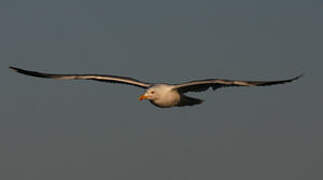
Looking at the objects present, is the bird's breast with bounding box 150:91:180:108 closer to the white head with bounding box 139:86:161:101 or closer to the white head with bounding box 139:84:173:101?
the white head with bounding box 139:84:173:101

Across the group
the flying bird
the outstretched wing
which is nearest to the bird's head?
the flying bird

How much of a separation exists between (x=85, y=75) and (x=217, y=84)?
263 inches

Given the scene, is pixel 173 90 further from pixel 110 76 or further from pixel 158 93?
pixel 110 76

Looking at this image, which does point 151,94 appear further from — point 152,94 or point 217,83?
point 217,83

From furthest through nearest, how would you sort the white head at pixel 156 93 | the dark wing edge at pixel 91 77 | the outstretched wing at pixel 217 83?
Answer: the dark wing edge at pixel 91 77, the white head at pixel 156 93, the outstretched wing at pixel 217 83

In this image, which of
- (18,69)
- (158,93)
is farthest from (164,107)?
(18,69)

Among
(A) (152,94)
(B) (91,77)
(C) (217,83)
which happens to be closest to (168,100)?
(A) (152,94)

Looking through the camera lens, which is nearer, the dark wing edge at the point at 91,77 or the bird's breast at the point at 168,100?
the bird's breast at the point at 168,100

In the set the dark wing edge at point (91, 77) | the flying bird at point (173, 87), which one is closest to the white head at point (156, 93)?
the flying bird at point (173, 87)

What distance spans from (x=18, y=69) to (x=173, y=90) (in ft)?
25.5

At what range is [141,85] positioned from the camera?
29.9 meters

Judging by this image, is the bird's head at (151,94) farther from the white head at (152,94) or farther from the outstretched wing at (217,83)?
the outstretched wing at (217,83)

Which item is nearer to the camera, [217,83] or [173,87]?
[217,83]

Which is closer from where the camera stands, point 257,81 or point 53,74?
point 257,81
